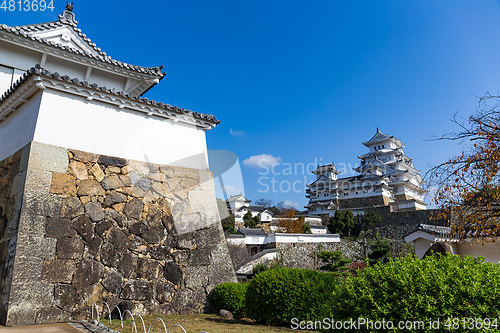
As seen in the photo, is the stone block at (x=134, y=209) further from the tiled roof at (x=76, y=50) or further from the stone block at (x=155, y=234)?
the tiled roof at (x=76, y=50)

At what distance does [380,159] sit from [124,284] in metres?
48.6

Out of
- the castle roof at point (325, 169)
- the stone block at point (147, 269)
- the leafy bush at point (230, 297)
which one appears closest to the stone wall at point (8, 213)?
the stone block at point (147, 269)

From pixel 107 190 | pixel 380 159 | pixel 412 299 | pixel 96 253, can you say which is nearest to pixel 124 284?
pixel 96 253

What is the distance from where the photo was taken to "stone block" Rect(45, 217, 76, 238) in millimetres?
5599

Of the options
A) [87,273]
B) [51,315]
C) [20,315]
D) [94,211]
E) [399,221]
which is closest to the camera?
[20,315]

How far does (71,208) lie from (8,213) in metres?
1.13

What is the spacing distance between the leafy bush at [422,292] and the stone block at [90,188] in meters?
5.02

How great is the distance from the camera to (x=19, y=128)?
255 inches

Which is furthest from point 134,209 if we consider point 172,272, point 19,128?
point 19,128

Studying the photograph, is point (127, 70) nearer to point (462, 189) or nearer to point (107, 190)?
point (107, 190)

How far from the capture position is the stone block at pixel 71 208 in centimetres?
584

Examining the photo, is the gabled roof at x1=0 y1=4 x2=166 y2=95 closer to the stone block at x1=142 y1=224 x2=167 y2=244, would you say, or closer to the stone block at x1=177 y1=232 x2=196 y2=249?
the stone block at x1=142 y1=224 x2=167 y2=244

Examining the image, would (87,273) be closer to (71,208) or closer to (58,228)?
(58,228)

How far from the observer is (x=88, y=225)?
603 cm
